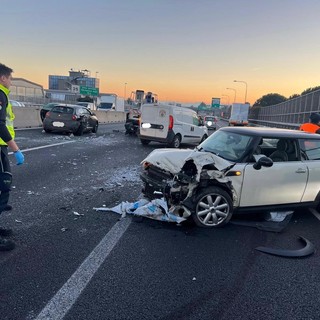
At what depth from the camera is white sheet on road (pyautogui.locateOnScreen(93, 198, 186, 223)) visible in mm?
4977

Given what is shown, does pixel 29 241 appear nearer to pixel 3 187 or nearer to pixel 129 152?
pixel 3 187

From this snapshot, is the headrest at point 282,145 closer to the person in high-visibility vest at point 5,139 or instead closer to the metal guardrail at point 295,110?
the person in high-visibility vest at point 5,139

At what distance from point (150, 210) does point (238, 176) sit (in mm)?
1436

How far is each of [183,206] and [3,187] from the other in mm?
2395

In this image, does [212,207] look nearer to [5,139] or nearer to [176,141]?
[5,139]

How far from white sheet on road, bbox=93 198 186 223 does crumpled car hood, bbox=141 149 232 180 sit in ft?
1.85

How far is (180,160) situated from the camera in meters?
5.37

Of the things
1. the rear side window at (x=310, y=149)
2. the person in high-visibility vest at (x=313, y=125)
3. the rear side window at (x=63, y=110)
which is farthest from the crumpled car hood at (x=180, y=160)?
the rear side window at (x=63, y=110)

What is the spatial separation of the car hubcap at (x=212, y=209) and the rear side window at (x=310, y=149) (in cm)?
179

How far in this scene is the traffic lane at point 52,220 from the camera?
313 cm

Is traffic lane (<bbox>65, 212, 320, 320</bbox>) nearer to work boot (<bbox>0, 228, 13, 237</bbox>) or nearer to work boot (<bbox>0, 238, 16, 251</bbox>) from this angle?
work boot (<bbox>0, 238, 16, 251</bbox>)

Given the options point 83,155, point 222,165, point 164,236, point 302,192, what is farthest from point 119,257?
point 83,155

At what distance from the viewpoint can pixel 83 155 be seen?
11.4m

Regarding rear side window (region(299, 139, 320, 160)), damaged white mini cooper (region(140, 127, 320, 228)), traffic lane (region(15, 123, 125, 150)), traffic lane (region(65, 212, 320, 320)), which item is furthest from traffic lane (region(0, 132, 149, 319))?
traffic lane (region(15, 123, 125, 150))
